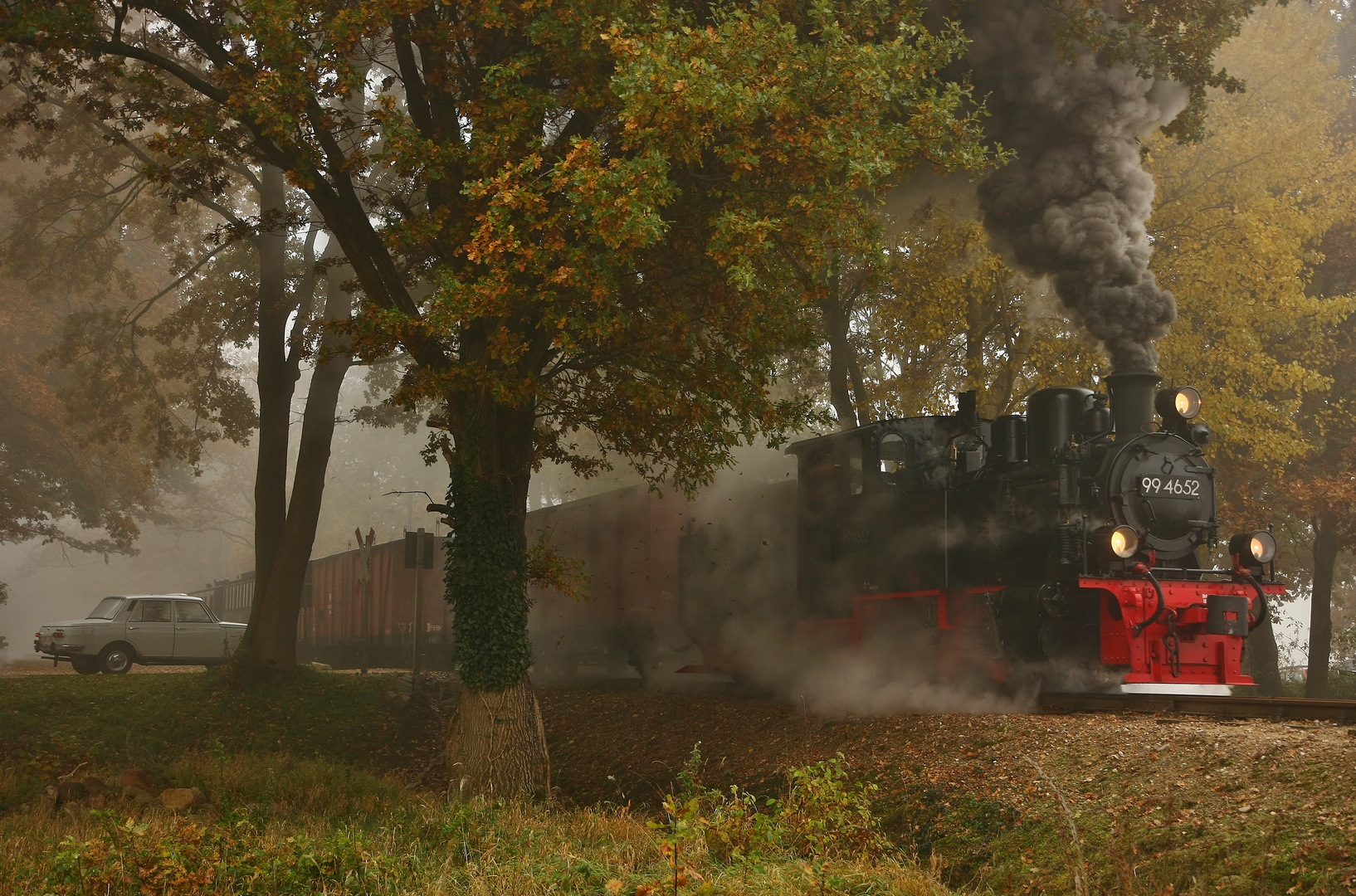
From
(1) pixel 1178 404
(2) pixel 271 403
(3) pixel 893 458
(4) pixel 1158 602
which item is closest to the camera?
(4) pixel 1158 602

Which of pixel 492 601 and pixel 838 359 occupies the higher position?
pixel 838 359

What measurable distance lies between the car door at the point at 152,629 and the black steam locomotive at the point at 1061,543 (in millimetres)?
14797

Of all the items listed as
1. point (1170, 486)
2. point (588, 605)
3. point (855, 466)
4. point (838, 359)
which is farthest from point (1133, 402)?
point (588, 605)

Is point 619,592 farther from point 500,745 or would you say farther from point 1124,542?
point 1124,542

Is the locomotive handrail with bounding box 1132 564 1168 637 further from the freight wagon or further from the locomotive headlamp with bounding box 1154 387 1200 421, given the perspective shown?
the freight wagon

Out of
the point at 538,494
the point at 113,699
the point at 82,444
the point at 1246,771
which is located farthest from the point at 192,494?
the point at 1246,771

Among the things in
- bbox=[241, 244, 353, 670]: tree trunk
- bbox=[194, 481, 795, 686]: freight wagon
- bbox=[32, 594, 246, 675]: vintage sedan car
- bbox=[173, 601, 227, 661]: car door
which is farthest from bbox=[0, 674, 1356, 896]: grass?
bbox=[173, 601, 227, 661]: car door

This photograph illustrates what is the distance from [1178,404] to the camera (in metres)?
11.7

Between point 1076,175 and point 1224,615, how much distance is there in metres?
4.87

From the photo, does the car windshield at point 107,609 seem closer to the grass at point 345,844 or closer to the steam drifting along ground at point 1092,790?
the grass at point 345,844

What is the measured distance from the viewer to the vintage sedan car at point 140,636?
21250 mm

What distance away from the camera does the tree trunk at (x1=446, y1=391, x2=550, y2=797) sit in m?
10.2

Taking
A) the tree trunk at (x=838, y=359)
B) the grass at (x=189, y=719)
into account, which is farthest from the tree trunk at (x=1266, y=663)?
the grass at (x=189, y=719)

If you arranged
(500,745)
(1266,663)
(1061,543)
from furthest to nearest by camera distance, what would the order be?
(1266,663)
(1061,543)
(500,745)
